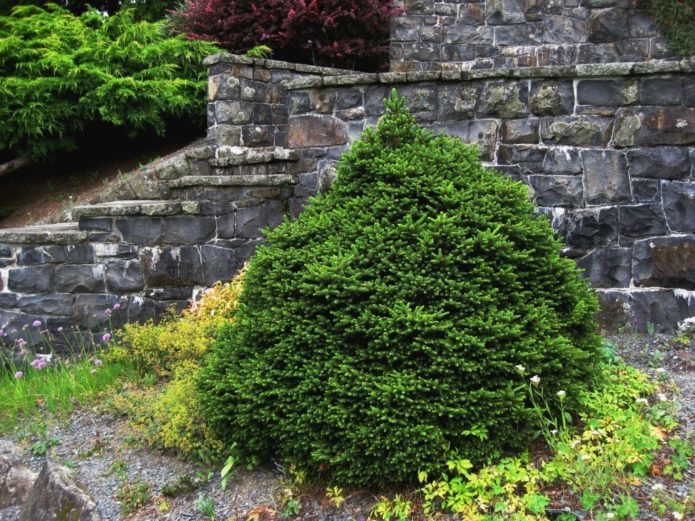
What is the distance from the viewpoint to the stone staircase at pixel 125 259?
15.9 ft

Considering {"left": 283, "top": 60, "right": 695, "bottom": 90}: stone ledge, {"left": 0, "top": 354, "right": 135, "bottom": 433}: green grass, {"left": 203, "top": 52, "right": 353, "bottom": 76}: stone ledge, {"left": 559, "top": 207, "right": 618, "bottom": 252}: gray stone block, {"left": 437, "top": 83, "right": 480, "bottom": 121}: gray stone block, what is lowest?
{"left": 0, "top": 354, "right": 135, "bottom": 433}: green grass

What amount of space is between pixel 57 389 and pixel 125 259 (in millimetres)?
1110

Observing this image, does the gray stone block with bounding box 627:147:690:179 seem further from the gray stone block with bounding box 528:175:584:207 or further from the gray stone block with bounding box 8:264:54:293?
the gray stone block with bounding box 8:264:54:293

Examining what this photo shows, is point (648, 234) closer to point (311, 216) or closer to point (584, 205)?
point (584, 205)

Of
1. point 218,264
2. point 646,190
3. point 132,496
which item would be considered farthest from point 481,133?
point 132,496

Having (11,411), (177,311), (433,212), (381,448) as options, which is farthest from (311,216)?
(11,411)

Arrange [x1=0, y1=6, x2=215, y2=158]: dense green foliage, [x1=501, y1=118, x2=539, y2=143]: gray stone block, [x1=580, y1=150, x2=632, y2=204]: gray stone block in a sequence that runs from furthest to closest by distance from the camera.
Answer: [x1=0, y1=6, x2=215, y2=158]: dense green foliage → [x1=501, y1=118, x2=539, y2=143]: gray stone block → [x1=580, y1=150, x2=632, y2=204]: gray stone block

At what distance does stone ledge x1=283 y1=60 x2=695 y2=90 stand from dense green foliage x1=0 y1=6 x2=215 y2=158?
7.47 ft

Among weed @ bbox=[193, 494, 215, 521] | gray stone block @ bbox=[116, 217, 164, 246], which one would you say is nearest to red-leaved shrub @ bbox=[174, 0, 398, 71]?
gray stone block @ bbox=[116, 217, 164, 246]

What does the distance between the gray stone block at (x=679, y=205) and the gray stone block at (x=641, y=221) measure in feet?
0.17

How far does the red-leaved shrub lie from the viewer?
23.1 ft

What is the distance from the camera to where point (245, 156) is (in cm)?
581

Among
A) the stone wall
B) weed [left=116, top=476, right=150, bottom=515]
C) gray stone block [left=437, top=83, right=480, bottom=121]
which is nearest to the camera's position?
weed [left=116, top=476, right=150, bottom=515]

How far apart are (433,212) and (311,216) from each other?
626mm
